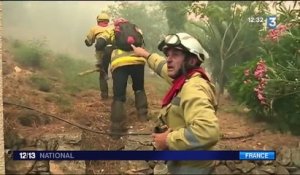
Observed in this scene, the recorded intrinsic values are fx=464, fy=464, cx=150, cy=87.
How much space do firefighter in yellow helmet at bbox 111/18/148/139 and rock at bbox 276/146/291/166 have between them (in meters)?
1.61

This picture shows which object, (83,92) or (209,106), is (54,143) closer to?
(83,92)

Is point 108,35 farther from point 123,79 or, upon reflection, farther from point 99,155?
point 99,155

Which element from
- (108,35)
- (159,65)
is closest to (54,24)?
(108,35)

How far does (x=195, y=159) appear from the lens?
2.99 meters

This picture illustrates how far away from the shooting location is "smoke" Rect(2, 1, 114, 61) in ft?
17.4

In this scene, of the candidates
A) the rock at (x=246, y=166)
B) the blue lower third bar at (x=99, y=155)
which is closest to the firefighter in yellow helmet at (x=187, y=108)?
the blue lower third bar at (x=99, y=155)

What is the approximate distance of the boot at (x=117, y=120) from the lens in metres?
5.00

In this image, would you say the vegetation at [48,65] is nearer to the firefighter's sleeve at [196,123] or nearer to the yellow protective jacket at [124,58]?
the yellow protective jacket at [124,58]

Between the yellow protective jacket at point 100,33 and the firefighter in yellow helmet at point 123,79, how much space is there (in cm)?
8

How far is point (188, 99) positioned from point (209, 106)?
0.44 ft

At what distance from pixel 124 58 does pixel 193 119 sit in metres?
2.13

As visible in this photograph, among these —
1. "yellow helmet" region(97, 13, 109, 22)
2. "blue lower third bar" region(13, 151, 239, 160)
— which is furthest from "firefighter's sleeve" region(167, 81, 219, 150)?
"yellow helmet" region(97, 13, 109, 22)

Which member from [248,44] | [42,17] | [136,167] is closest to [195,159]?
[136,167]

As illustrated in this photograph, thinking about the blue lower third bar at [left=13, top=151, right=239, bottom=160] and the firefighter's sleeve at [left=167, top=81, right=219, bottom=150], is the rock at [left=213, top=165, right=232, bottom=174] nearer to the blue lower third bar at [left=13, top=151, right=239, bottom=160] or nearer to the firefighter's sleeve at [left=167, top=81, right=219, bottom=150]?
the blue lower third bar at [left=13, top=151, right=239, bottom=160]
